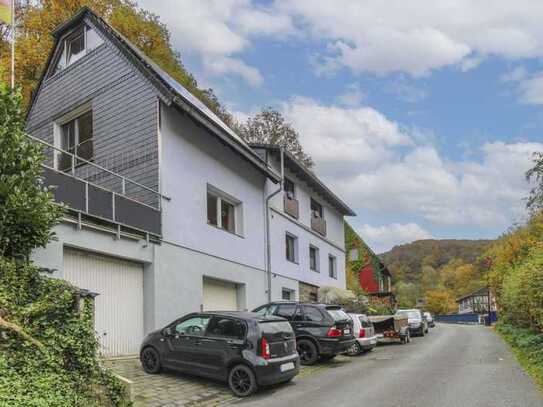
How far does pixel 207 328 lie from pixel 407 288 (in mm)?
73844

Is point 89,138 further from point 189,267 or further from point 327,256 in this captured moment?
point 327,256

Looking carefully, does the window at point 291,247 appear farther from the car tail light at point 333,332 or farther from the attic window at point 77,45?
the attic window at point 77,45

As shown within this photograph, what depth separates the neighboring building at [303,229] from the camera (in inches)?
926

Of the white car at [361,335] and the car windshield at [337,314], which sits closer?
the car windshield at [337,314]

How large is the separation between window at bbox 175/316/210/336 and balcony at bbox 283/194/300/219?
13079 millimetres

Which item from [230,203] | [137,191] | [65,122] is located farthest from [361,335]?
[65,122]

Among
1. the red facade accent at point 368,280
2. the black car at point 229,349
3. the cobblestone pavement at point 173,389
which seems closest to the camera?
the cobblestone pavement at point 173,389

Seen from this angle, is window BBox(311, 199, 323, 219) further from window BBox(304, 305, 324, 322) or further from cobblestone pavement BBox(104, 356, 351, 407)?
cobblestone pavement BBox(104, 356, 351, 407)

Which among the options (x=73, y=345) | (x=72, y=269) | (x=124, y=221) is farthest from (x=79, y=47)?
(x=73, y=345)

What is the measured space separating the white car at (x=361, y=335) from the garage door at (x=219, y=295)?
4.15 m

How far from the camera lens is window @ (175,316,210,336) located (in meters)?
11.6

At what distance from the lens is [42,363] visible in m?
7.57

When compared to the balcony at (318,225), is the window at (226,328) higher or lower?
lower

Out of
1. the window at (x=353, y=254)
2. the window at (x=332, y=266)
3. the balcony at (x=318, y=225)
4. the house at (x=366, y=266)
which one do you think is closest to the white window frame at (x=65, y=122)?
the balcony at (x=318, y=225)
